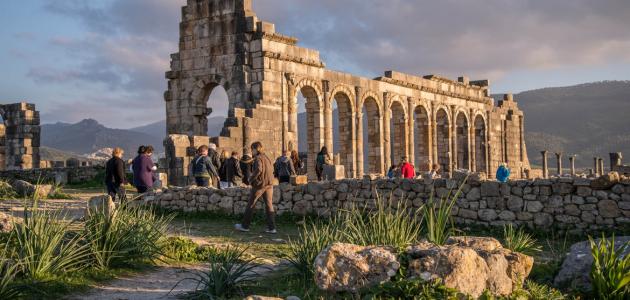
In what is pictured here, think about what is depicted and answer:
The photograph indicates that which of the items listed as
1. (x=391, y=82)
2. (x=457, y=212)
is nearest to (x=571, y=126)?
(x=391, y=82)

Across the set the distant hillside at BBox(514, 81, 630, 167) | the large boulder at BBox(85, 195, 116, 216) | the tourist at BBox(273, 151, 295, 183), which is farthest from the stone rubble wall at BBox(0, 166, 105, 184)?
the distant hillside at BBox(514, 81, 630, 167)

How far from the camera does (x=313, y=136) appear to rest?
2428 centimetres

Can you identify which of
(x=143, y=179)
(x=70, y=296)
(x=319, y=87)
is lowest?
(x=70, y=296)

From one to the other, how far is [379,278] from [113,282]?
340 cm

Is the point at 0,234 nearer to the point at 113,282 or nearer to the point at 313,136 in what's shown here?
the point at 113,282

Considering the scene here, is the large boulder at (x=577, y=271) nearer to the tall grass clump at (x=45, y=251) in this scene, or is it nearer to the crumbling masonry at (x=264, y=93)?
the tall grass clump at (x=45, y=251)

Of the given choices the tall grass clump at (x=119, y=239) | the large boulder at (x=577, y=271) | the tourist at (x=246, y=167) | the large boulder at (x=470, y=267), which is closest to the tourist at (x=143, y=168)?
the tourist at (x=246, y=167)

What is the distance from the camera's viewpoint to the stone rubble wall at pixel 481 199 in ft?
37.3

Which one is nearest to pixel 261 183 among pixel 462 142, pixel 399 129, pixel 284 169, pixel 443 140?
pixel 284 169

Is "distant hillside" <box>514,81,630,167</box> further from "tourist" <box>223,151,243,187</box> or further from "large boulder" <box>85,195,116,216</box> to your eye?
"large boulder" <box>85,195,116,216</box>

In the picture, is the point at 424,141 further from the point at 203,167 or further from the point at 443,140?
the point at 203,167

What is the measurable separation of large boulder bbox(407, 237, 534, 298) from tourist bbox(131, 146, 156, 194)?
28.9 feet

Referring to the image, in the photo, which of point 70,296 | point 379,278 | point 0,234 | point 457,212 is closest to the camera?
point 379,278

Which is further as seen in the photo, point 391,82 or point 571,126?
point 571,126
